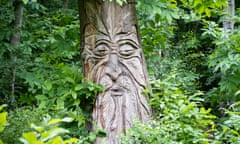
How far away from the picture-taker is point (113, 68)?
354cm

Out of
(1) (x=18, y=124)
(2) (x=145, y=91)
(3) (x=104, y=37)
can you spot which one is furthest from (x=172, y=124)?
(1) (x=18, y=124)

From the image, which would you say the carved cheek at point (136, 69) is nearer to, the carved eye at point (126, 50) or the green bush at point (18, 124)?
the carved eye at point (126, 50)

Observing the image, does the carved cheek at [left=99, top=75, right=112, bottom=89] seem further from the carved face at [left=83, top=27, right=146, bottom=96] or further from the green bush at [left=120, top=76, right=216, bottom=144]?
the green bush at [left=120, top=76, right=216, bottom=144]

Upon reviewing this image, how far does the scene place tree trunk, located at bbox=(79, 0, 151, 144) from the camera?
3482mm

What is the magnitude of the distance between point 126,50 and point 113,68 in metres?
0.22

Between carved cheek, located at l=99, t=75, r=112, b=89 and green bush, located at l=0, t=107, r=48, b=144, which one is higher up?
carved cheek, located at l=99, t=75, r=112, b=89

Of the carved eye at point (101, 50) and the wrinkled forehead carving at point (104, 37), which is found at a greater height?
the wrinkled forehead carving at point (104, 37)

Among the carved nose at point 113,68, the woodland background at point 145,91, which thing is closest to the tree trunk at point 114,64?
the carved nose at point 113,68

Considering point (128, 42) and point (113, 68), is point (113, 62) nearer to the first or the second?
point (113, 68)

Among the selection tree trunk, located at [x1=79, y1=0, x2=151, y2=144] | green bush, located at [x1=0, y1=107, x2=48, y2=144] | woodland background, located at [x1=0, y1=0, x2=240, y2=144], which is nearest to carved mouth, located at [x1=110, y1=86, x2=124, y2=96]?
tree trunk, located at [x1=79, y1=0, x2=151, y2=144]

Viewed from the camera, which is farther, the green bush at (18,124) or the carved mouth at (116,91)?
the carved mouth at (116,91)

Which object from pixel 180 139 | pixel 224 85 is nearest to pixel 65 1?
pixel 224 85

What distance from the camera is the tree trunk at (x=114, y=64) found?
3.48 metres

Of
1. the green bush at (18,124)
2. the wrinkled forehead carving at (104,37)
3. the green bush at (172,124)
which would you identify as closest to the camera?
the green bush at (18,124)
